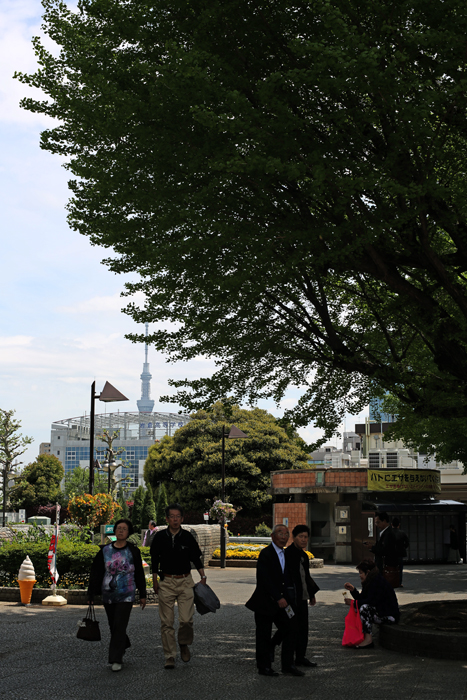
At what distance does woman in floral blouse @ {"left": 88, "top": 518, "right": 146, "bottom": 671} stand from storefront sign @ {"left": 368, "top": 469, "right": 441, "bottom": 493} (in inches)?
936

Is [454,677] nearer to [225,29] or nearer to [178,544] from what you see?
[178,544]

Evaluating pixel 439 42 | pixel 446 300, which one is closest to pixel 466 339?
pixel 446 300

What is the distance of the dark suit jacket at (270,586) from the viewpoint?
805cm

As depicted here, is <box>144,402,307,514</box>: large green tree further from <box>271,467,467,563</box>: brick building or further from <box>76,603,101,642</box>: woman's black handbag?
<box>76,603,101,642</box>: woman's black handbag

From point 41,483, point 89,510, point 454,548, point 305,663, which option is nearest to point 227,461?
point 454,548

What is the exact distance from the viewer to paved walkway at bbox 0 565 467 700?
279 inches

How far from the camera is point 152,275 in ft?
38.2

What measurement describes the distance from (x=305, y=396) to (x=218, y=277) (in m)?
4.27

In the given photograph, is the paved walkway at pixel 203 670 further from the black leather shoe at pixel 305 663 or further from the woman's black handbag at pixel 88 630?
the woman's black handbag at pixel 88 630

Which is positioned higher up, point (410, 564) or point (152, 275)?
point (152, 275)

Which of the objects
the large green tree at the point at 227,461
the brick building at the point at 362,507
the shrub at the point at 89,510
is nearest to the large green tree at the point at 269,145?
the shrub at the point at 89,510

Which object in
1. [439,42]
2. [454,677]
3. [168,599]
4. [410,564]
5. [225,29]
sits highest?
[225,29]

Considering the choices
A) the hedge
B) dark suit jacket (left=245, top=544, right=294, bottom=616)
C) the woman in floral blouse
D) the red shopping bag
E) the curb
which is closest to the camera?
dark suit jacket (left=245, top=544, right=294, bottom=616)

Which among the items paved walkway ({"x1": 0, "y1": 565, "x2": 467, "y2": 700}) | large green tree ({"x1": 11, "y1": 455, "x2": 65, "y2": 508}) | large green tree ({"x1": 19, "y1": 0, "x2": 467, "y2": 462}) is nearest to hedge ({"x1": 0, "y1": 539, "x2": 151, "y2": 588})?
paved walkway ({"x1": 0, "y1": 565, "x2": 467, "y2": 700})
